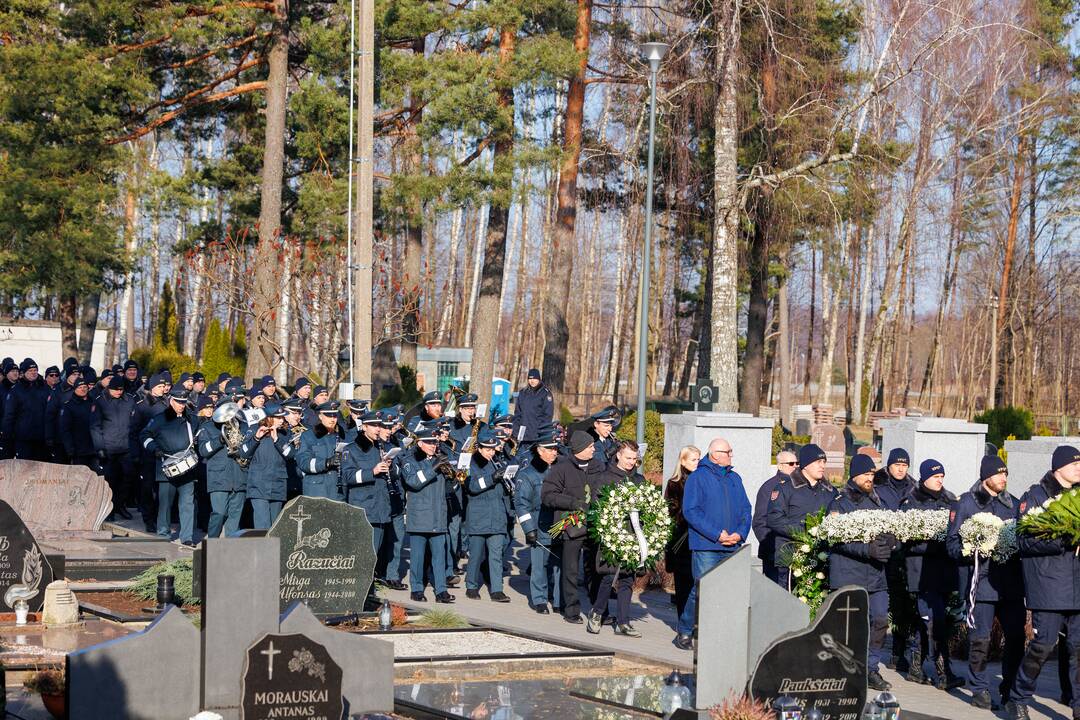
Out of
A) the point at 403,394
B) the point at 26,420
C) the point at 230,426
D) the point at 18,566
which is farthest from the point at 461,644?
the point at 403,394

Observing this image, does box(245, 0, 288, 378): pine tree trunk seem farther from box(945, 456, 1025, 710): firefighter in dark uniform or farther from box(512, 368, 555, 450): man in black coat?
box(945, 456, 1025, 710): firefighter in dark uniform

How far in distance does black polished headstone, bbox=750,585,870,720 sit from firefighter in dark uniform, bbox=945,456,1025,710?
2017 millimetres

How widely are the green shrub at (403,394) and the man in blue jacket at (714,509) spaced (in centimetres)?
1722

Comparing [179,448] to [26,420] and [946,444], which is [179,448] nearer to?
[26,420]

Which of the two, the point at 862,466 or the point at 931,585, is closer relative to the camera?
the point at 931,585

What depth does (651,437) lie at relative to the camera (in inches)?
922

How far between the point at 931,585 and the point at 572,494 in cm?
362

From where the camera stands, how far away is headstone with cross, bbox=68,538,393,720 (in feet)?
25.5

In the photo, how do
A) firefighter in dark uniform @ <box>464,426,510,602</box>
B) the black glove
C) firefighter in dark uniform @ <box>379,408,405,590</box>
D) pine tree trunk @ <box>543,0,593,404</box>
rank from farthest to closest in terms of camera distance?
pine tree trunk @ <box>543,0,593,404</box>
firefighter in dark uniform @ <box>379,408,405,590</box>
firefighter in dark uniform @ <box>464,426,510,602</box>
the black glove

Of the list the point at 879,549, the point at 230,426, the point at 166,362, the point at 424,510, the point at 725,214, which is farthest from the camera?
the point at 166,362

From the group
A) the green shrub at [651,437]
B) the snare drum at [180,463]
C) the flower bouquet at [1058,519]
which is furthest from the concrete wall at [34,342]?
the flower bouquet at [1058,519]

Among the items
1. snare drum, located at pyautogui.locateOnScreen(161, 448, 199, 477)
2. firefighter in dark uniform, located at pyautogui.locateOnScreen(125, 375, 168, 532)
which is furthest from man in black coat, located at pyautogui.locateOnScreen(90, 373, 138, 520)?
snare drum, located at pyautogui.locateOnScreen(161, 448, 199, 477)

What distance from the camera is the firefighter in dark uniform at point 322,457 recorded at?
15.3 meters

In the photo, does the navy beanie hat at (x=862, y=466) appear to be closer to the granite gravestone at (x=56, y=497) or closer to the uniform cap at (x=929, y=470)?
the uniform cap at (x=929, y=470)
